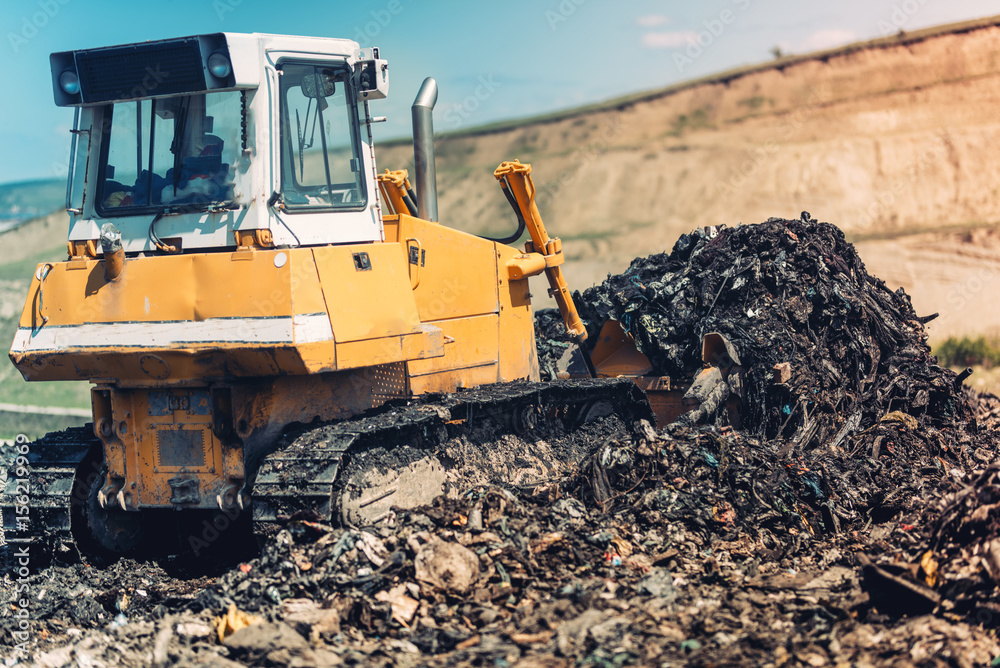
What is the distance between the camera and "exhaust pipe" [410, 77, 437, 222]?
25.9 ft

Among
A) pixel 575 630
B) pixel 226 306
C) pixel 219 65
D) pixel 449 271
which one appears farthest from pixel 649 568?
pixel 219 65

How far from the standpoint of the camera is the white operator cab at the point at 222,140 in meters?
5.88

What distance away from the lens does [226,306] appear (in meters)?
5.77

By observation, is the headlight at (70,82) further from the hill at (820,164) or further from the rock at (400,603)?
the hill at (820,164)

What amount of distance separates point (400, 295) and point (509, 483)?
194cm

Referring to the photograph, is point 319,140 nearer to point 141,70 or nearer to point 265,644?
point 141,70

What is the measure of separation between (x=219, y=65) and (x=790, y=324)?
607 centimetres

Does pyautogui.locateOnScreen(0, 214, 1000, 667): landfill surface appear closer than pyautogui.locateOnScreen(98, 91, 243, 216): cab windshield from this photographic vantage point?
Yes

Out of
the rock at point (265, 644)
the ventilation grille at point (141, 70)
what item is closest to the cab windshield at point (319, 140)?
the ventilation grille at point (141, 70)

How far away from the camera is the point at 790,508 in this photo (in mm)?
6688

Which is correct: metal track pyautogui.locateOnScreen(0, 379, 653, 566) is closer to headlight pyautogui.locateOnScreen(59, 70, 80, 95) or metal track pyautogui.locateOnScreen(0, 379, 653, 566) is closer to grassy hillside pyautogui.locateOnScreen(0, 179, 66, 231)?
headlight pyautogui.locateOnScreen(59, 70, 80, 95)

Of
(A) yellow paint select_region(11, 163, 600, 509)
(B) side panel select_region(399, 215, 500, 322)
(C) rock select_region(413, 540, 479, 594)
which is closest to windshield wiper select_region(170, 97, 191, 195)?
(A) yellow paint select_region(11, 163, 600, 509)

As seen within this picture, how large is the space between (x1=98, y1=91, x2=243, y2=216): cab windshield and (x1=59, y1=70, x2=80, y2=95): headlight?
26 centimetres

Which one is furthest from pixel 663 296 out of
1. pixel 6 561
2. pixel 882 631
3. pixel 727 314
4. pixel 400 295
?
pixel 6 561
